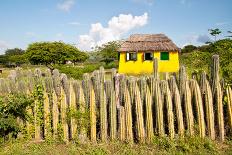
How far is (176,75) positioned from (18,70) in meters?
3.75

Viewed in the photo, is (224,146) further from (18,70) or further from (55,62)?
(55,62)

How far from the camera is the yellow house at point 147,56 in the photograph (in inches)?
1180

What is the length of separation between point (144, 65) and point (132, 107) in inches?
941

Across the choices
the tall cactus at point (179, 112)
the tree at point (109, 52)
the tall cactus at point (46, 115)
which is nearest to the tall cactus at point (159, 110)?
the tall cactus at point (179, 112)

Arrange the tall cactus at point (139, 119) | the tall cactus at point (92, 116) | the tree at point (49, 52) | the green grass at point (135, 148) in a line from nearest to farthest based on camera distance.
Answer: the green grass at point (135, 148) → the tall cactus at point (139, 119) → the tall cactus at point (92, 116) → the tree at point (49, 52)

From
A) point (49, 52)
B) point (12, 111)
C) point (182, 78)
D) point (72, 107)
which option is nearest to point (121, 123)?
point (72, 107)

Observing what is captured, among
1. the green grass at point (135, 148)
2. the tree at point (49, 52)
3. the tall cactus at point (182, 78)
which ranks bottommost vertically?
the green grass at point (135, 148)

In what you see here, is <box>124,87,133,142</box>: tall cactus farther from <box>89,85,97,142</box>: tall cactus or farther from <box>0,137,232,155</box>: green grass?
<box>89,85,97,142</box>: tall cactus

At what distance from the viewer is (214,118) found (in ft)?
21.5

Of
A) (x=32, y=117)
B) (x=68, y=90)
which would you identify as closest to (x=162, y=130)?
(x=68, y=90)

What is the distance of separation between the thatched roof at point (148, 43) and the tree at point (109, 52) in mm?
22629

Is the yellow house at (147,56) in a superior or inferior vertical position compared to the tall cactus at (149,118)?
superior

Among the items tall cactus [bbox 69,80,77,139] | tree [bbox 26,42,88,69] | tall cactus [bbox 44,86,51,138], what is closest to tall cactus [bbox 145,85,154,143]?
tall cactus [bbox 69,80,77,139]

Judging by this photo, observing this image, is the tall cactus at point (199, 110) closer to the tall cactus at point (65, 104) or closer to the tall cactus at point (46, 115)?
the tall cactus at point (65, 104)
